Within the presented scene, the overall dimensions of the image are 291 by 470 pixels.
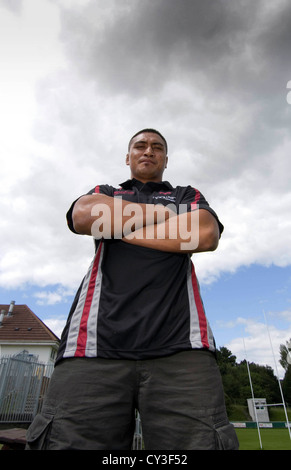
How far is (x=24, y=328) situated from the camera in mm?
20516

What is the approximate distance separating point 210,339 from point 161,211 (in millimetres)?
716

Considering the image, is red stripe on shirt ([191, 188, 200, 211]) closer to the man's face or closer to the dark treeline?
the man's face

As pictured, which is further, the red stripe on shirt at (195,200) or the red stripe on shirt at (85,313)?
the red stripe on shirt at (195,200)

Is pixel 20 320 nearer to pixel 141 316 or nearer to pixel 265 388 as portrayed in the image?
pixel 141 316

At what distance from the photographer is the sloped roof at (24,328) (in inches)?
764

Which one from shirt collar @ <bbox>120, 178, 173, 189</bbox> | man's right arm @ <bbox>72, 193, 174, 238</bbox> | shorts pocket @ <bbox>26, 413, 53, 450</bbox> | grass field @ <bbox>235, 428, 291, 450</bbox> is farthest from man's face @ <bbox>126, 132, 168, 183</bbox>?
grass field @ <bbox>235, 428, 291, 450</bbox>

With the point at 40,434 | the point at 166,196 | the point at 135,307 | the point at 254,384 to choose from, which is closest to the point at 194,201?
the point at 166,196

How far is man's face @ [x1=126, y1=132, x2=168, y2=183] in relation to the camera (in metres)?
2.00

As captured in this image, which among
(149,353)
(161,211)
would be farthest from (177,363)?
(161,211)

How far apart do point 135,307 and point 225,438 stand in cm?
61

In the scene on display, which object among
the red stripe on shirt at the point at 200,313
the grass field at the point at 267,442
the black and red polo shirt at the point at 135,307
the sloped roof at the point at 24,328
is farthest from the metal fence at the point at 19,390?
the grass field at the point at 267,442

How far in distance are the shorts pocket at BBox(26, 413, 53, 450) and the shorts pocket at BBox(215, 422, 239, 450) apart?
24.8 inches

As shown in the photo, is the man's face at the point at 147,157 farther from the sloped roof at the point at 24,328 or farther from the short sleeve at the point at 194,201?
the sloped roof at the point at 24,328

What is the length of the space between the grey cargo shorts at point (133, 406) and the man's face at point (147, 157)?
4.16 ft
